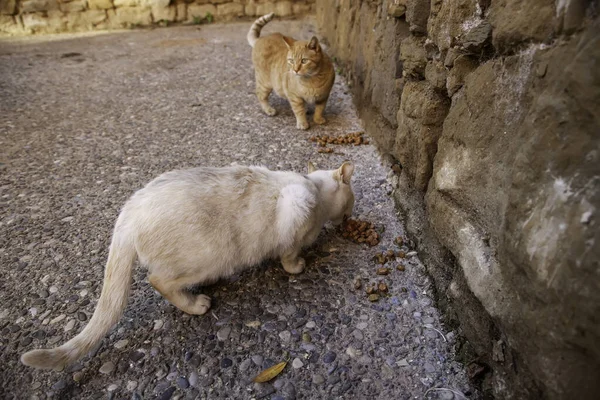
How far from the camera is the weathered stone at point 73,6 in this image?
7836mm

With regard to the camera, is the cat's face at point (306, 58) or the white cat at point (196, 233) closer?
the white cat at point (196, 233)

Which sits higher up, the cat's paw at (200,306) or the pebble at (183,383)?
the cat's paw at (200,306)

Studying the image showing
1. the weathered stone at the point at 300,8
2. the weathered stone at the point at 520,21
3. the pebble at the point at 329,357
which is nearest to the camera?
the weathered stone at the point at 520,21

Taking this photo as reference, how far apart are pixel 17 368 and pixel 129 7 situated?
7954mm

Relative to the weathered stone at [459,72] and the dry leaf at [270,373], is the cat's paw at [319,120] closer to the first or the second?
the weathered stone at [459,72]

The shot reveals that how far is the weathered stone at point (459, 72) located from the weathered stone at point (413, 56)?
44 centimetres

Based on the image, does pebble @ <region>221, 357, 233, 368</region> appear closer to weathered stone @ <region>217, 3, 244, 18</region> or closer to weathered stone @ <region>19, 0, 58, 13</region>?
weathered stone @ <region>217, 3, 244, 18</region>

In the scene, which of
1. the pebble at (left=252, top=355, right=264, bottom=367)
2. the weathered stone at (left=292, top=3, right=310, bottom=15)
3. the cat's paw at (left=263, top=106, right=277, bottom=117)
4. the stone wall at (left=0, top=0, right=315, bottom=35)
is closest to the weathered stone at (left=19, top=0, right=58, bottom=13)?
the stone wall at (left=0, top=0, right=315, bottom=35)

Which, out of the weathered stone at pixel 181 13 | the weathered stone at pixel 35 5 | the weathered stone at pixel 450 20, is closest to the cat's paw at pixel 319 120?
the weathered stone at pixel 450 20

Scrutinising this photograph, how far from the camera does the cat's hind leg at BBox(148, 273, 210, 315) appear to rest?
201 centimetres

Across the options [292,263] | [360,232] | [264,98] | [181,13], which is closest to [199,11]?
[181,13]

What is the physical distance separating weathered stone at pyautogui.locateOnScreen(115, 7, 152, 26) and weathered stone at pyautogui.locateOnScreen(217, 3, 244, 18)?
4.60ft

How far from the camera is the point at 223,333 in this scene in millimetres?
2068

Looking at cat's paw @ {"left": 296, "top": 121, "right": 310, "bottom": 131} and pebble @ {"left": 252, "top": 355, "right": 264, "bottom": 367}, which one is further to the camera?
cat's paw @ {"left": 296, "top": 121, "right": 310, "bottom": 131}
